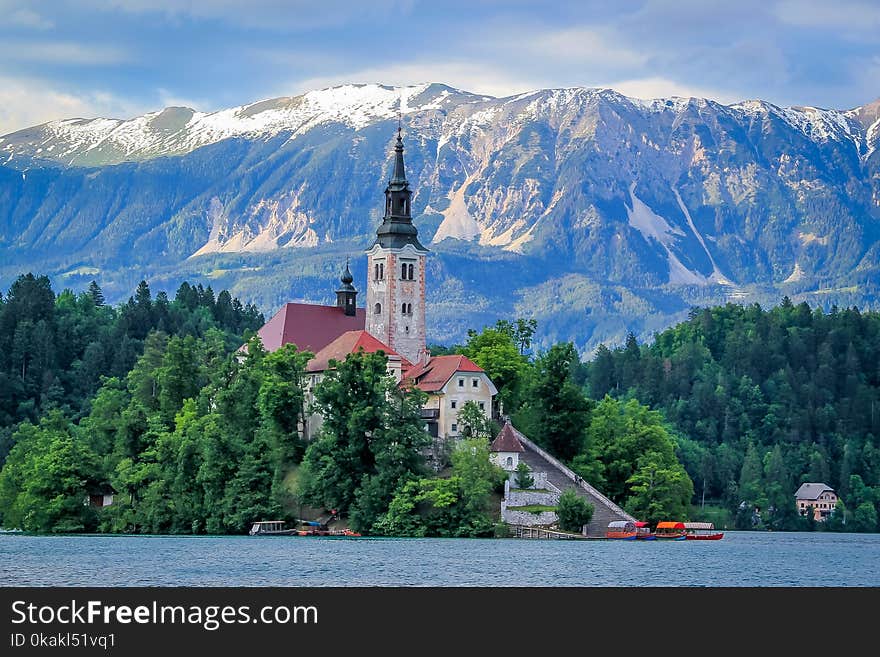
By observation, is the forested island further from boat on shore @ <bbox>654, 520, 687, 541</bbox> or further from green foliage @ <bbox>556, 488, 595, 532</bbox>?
green foliage @ <bbox>556, 488, 595, 532</bbox>

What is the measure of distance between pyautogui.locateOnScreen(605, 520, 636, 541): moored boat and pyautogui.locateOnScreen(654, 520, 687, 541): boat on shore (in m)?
4.31

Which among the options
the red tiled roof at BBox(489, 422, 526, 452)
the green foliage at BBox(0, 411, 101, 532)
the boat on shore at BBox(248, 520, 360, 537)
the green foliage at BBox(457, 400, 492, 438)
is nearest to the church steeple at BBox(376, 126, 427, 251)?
the green foliage at BBox(457, 400, 492, 438)

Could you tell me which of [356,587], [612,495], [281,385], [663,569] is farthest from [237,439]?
[356,587]

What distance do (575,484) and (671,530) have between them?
833 cm

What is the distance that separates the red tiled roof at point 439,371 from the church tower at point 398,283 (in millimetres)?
14975

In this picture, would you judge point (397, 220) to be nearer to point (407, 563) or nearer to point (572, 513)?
point (572, 513)

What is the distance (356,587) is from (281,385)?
53.5 metres

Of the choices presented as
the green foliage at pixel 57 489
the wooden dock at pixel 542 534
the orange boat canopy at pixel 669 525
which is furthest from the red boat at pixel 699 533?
the green foliage at pixel 57 489

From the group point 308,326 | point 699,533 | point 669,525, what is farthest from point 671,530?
point 308,326

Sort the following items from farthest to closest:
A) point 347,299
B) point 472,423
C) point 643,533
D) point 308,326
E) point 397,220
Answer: point 347,299 → point 308,326 → point 397,220 → point 472,423 → point 643,533

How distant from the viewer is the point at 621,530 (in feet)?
415

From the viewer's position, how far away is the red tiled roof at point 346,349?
136875mm

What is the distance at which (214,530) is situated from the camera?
12675 cm
